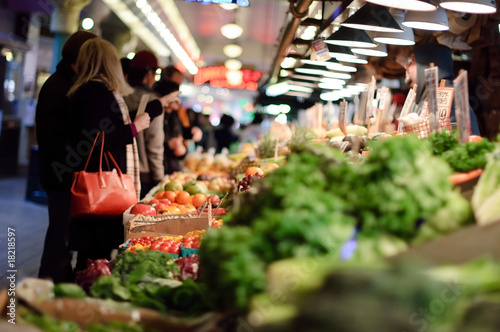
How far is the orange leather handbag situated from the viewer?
4.28 m

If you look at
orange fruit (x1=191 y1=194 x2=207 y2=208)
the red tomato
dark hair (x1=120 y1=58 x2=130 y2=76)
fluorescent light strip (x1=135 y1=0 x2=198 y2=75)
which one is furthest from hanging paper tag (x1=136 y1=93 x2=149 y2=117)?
fluorescent light strip (x1=135 y1=0 x2=198 y2=75)

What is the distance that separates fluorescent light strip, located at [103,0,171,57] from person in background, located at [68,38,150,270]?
308 inches

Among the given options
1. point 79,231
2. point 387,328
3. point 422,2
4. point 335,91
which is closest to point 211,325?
point 387,328

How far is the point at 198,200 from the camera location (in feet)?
19.7

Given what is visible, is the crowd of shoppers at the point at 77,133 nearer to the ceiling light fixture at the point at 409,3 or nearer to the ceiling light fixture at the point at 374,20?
the ceiling light fixture at the point at 374,20

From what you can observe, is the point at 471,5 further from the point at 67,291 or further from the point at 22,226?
the point at 22,226

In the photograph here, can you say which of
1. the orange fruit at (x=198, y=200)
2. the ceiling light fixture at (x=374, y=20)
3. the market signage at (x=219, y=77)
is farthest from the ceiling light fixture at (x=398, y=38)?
the market signage at (x=219, y=77)

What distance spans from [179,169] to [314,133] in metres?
3.38

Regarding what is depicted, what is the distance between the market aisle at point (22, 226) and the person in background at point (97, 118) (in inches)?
22.8

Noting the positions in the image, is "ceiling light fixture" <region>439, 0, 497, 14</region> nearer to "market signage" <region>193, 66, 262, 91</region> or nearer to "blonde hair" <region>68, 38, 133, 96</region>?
"blonde hair" <region>68, 38, 133, 96</region>

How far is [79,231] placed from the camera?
15.0ft

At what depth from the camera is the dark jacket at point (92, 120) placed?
435 cm

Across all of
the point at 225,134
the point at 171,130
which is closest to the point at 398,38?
the point at 171,130

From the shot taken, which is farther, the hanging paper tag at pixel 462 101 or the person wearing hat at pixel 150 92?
the person wearing hat at pixel 150 92
